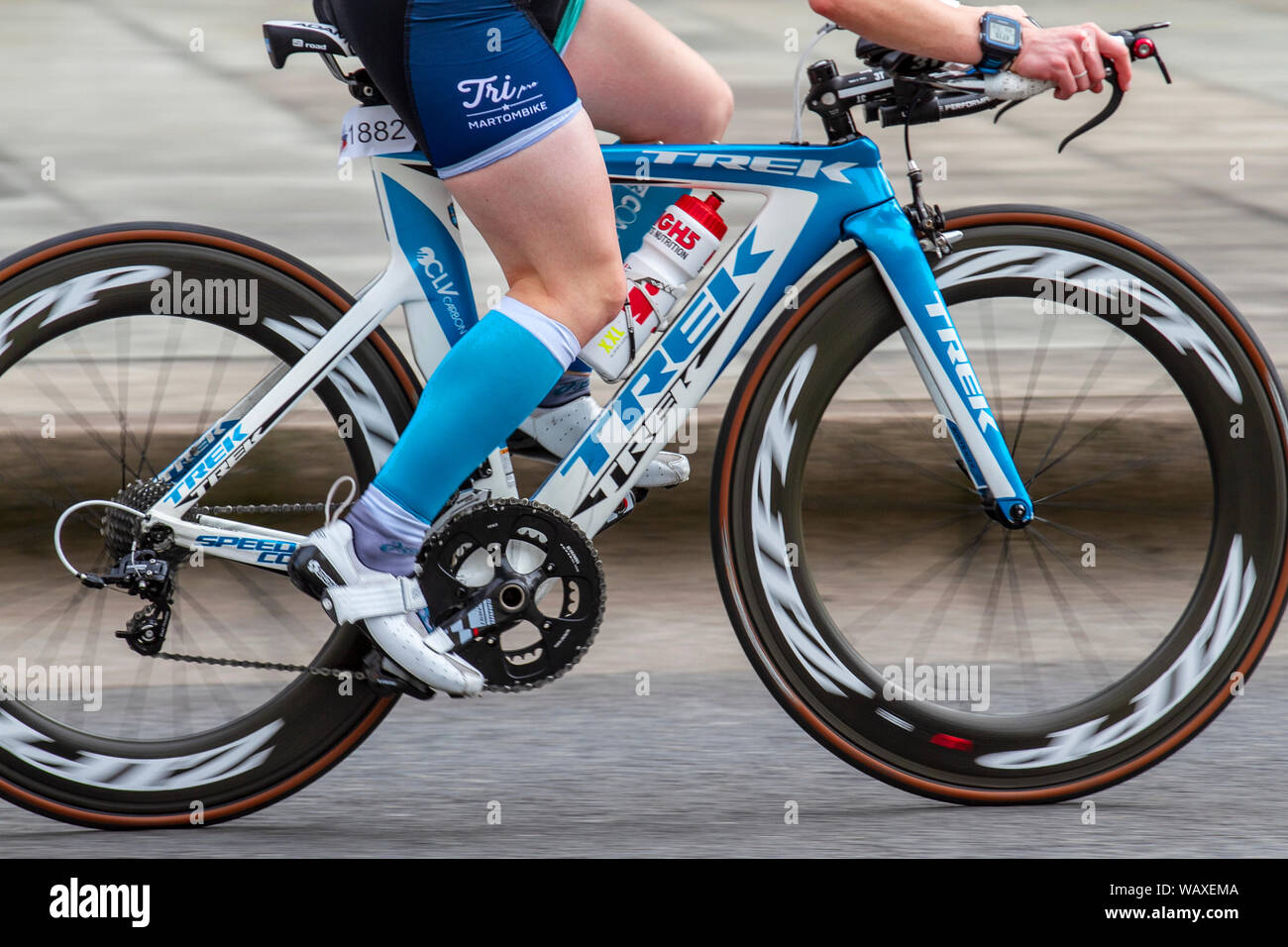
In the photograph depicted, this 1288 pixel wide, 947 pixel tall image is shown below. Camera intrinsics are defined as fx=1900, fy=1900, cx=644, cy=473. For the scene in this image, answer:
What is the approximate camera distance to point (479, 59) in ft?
10.3

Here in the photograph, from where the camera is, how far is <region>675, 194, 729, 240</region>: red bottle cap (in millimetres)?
3486

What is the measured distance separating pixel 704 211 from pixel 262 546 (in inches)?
40.0

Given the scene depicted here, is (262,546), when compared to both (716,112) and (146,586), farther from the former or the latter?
(716,112)

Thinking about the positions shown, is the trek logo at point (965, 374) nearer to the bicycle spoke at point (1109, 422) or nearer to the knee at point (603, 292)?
the bicycle spoke at point (1109, 422)

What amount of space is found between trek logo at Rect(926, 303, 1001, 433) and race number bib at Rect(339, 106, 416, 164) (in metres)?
1.02

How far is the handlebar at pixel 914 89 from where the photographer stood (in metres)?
3.31

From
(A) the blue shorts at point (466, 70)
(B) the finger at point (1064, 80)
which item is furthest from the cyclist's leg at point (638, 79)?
(B) the finger at point (1064, 80)

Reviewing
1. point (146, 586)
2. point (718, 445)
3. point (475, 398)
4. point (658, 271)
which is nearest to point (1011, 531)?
point (718, 445)

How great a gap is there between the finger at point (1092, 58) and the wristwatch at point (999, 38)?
4.2 inches

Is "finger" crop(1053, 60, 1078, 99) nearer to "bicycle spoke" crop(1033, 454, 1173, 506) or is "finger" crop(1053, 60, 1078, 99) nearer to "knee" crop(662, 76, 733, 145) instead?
"knee" crop(662, 76, 733, 145)

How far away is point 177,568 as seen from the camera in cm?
348

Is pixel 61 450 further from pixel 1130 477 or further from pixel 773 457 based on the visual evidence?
pixel 1130 477

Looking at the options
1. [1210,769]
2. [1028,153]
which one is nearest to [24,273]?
[1210,769]

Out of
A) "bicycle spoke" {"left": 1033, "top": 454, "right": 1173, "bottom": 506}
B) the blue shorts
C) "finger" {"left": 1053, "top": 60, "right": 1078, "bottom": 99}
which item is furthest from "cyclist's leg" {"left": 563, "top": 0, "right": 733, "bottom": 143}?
"bicycle spoke" {"left": 1033, "top": 454, "right": 1173, "bottom": 506}
